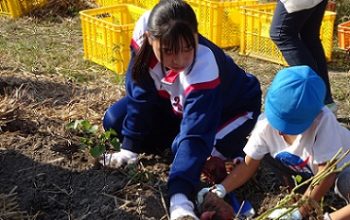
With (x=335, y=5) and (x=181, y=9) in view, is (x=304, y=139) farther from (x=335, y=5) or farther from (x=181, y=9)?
(x=335, y=5)

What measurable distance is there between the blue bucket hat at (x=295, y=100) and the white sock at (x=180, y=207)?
431 millimetres

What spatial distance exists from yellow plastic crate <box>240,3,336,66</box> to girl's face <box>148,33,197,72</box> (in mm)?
2169

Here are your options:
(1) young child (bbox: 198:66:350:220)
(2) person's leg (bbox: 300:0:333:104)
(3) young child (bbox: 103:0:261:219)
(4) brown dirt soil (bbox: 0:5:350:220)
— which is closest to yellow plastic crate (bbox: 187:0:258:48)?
(2) person's leg (bbox: 300:0:333:104)

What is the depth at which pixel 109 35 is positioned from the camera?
428 centimetres

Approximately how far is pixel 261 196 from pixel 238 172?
0.22 metres

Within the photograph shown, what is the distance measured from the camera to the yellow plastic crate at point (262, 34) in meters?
4.43

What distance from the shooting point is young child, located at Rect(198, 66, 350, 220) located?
2.13 meters

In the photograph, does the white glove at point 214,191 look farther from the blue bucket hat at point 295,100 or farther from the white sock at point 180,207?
the blue bucket hat at point 295,100

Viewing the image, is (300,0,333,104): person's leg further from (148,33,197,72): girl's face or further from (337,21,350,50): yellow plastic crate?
(148,33,197,72): girl's face

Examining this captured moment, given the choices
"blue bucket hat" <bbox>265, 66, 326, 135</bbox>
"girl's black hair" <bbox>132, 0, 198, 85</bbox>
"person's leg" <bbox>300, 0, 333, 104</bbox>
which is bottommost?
"person's leg" <bbox>300, 0, 333, 104</bbox>

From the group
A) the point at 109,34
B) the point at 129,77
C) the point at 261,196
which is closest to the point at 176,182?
the point at 261,196

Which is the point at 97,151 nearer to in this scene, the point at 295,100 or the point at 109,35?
the point at 295,100

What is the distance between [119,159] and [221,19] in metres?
2.33

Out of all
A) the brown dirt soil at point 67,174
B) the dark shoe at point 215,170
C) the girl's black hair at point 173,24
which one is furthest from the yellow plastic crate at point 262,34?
the girl's black hair at point 173,24
